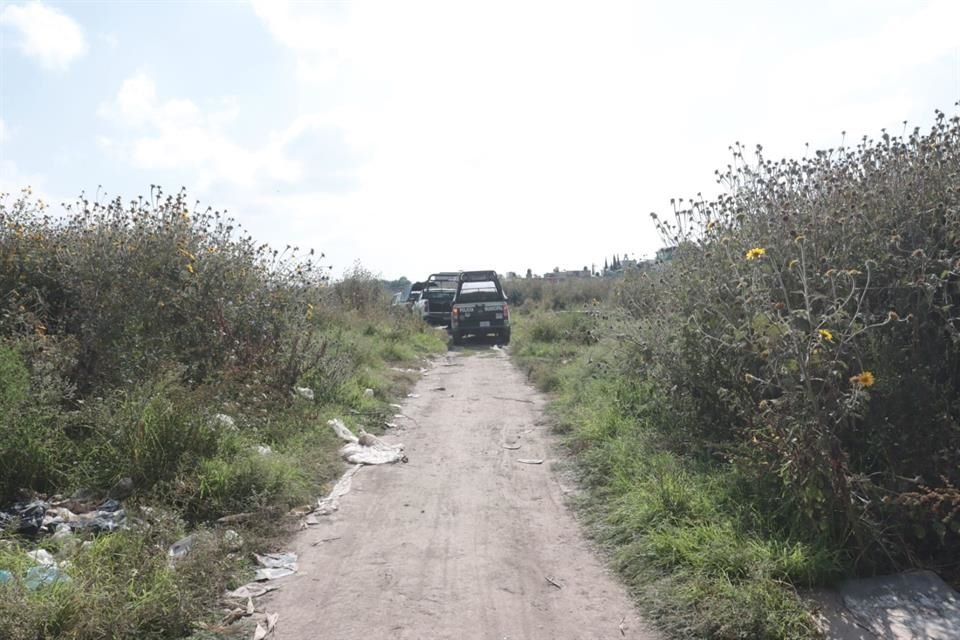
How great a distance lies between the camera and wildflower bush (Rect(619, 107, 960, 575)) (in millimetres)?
3975

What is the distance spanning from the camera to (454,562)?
179 inches

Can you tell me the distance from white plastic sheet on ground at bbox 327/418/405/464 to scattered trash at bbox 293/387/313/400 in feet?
2.00

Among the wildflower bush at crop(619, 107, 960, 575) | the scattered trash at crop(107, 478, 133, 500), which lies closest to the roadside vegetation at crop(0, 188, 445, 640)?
the scattered trash at crop(107, 478, 133, 500)

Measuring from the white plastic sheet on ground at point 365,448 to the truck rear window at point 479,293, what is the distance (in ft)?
37.9

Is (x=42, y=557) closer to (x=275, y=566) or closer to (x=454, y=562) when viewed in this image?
(x=275, y=566)

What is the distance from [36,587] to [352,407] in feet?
17.9

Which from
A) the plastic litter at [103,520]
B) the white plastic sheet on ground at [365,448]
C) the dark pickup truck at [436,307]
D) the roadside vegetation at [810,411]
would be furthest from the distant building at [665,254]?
the dark pickup truck at [436,307]

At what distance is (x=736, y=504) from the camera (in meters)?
4.74

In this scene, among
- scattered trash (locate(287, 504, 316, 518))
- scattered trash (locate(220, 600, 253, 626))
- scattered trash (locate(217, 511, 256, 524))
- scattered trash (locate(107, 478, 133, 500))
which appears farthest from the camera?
scattered trash (locate(287, 504, 316, 518))

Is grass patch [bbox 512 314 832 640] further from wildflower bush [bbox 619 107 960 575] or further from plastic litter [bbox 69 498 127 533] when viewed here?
plastic litter [bbox 69 498 127 533]

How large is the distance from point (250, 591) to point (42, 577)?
1.05 meters

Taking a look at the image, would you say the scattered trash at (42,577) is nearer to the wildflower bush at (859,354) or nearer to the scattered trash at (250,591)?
the scattered trash at (250,591)

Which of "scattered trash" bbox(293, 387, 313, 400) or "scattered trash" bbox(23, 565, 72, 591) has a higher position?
"scattered trash" bbox(293, 387, 313, 400)

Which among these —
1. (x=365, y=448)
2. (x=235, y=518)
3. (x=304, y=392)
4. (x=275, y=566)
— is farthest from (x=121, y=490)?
(x=304, y=392)
